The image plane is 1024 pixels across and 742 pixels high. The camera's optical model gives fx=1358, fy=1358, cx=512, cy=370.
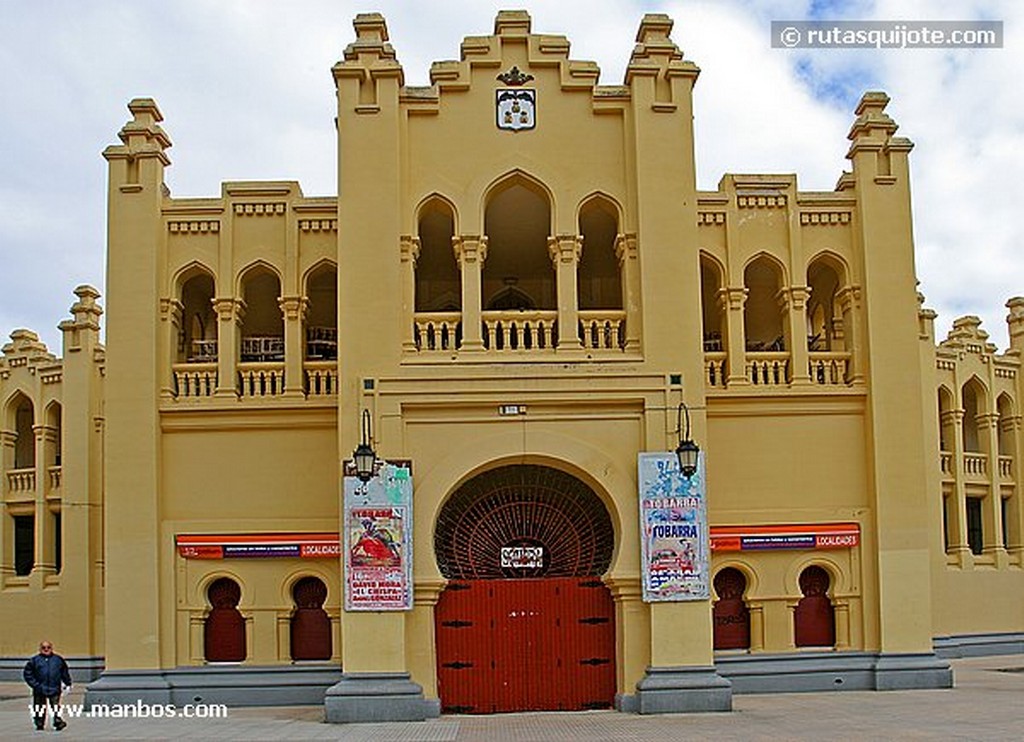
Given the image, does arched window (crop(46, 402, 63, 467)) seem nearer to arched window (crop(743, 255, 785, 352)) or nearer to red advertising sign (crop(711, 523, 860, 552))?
arched window (crop(743, 255, 785, 352))

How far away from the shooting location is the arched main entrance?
21562 mm

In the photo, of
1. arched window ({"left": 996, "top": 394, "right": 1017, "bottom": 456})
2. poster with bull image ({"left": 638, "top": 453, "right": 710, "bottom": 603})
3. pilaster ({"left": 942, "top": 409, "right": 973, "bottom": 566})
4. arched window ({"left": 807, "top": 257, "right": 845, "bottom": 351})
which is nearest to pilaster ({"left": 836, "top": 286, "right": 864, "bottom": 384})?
arched window ({"left": 807, "top": 257, "right": 845, "bottom": 351})

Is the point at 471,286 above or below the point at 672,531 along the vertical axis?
above

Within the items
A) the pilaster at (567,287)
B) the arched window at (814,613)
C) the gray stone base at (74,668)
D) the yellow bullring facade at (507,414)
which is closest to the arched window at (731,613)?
the yellow bullring facade at (507,414)

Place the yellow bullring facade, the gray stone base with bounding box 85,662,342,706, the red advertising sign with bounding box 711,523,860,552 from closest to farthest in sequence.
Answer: the yellow bullring facade
the gray stone base with bounding box 85,662,342,706
the red advertising sign with bounding box 711,523,860,552

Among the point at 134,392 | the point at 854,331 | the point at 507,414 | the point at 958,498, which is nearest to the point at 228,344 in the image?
the point at 134,392

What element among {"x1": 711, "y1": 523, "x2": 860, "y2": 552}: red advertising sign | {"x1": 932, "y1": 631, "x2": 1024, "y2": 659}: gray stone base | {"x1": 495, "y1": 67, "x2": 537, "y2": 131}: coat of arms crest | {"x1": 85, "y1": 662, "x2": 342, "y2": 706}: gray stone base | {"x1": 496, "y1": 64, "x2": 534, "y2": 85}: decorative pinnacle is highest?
{"x1": 496, "y1": 64, "x2": 534, "y2": 85}: decorative pinnacle

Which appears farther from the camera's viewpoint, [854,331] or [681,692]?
[854,331]

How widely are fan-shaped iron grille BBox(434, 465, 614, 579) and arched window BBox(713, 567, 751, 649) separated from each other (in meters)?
3.02

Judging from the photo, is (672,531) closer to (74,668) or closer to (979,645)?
(979,645)

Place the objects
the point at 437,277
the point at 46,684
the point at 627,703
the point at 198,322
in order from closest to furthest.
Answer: the point at 46,684 < the point at 627,703 < the point at 198,322 < the point at 437,277

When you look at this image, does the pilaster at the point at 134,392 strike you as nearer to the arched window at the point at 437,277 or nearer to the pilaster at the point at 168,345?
the pilaster at the point at 168,345

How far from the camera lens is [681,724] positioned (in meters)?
19.4

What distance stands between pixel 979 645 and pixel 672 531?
14695 mm
